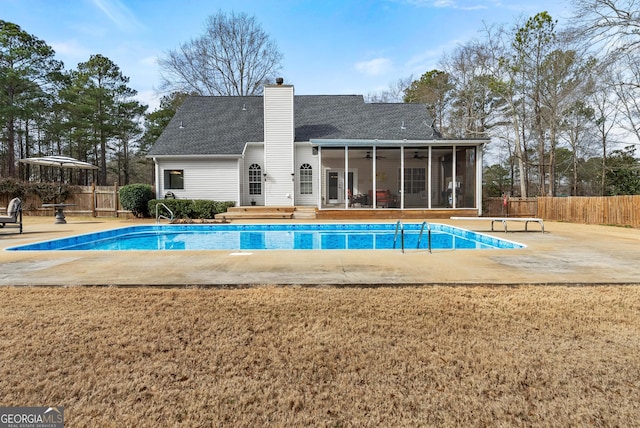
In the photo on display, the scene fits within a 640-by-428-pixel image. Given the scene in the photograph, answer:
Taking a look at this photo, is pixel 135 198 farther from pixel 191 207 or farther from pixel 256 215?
pixel 256 215

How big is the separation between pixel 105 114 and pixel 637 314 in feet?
109

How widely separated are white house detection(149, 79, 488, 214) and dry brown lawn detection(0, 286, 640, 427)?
12.6 m

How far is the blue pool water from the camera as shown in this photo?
9.05 m

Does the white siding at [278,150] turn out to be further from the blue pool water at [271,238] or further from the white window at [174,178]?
the blue pool water at [271,238]

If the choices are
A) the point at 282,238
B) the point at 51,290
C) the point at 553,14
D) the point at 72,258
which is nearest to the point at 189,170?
the point at 282,238

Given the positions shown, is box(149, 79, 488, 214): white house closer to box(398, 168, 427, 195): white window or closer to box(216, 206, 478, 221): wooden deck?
box(398, 168, 427, 195): white window

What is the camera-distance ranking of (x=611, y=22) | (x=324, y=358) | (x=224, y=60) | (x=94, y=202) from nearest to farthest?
(x=324, y=358), (x=611, y=22), (x=94, y=202), (x=224, y=60)

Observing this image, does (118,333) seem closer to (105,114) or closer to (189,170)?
(189,170)

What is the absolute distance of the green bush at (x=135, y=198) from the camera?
1598cm

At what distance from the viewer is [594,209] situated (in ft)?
46.9

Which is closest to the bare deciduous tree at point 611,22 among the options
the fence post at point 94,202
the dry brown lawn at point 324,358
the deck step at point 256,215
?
the dry brown lawn at point 324,358

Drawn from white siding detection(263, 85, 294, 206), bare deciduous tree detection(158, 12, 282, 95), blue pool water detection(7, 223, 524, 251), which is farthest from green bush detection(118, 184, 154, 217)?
bare deciduous tree detection(158, 12, 282, 95)

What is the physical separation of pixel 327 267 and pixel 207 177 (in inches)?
527

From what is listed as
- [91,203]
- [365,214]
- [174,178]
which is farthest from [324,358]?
[91,203]
